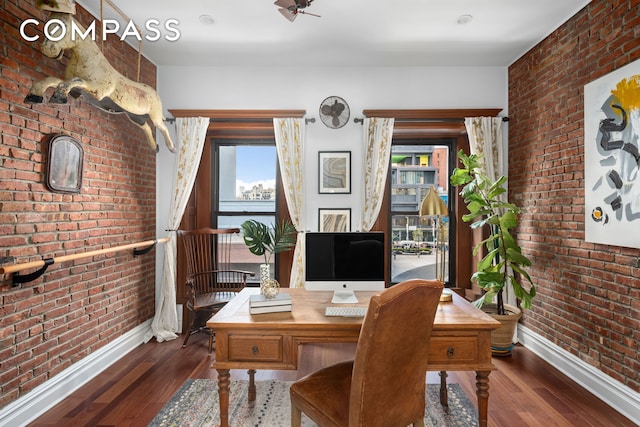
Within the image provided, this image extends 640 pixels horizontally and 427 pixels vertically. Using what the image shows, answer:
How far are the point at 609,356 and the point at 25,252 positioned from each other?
162 inches

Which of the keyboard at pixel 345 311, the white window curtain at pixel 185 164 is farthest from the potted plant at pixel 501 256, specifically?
the white window curtain at pixel 185 164

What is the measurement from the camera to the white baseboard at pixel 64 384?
2.19 metres

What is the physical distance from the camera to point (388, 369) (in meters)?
1.48

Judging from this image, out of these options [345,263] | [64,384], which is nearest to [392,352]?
[345,263]

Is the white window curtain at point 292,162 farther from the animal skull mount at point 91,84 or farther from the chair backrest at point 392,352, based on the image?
the chair backrest at point 392,352

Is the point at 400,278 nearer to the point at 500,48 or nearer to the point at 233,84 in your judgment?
the point at 500,48

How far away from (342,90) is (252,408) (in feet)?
10.7

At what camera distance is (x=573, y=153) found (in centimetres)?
296

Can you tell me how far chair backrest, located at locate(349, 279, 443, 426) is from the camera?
141 centimetres

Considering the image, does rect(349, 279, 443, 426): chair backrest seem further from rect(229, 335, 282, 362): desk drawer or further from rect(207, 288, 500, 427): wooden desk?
rect(229, 335, 282, 362): desk drawer

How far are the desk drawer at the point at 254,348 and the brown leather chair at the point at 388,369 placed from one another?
257mm

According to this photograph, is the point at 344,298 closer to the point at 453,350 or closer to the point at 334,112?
the point at 453,350

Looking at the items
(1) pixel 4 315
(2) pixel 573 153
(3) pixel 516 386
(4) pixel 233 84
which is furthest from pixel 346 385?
(4) pixel 233 84

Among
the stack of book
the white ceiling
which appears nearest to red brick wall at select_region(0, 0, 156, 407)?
the white ceiling
